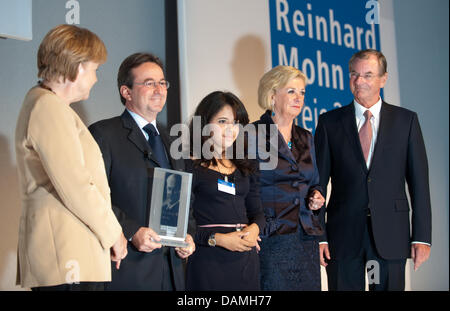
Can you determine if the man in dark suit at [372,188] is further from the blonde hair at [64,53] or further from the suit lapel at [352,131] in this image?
the blonde hair at [64,53]

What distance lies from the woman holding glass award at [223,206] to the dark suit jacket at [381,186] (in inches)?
25.2

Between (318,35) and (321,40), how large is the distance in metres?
0.06

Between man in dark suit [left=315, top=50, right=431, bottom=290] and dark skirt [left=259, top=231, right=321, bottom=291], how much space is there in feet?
0.93

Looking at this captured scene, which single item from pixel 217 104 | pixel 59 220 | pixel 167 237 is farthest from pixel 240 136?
pixel 59 220

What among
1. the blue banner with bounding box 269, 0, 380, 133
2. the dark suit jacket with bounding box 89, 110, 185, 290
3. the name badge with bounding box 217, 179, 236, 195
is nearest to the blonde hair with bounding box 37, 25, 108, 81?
the dark suit jacket with bounding box 89, 110, 185, 290

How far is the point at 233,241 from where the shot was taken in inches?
124

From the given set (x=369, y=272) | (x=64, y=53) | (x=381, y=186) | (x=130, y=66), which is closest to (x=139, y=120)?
(x=130, y=66)

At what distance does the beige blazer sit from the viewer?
85.4 inches

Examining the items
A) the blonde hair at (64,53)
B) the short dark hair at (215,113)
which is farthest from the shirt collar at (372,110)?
the blonde hair at (64,53)

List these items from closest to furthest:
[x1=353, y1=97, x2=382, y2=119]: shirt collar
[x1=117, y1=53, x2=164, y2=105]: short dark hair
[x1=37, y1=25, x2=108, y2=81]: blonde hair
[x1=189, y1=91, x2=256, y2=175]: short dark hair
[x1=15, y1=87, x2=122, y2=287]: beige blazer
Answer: [x1=15, y1=87, x2=122, y2=287]: beige blazer
[x1=37, y1=25, x2=108, y2=81]: blonde hair
[x1=117, y1=53, x2=164, y2=105]: short dark hair
[x1=189, y1=91, x2=256, y2=175]: short dark hair
[x1=353, y1=97, x2=382, y2=119]: shirt collar

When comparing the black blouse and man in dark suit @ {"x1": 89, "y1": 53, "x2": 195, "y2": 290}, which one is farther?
the black blouse

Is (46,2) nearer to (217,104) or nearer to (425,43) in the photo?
(217,104)

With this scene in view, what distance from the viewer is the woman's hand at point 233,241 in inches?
124
